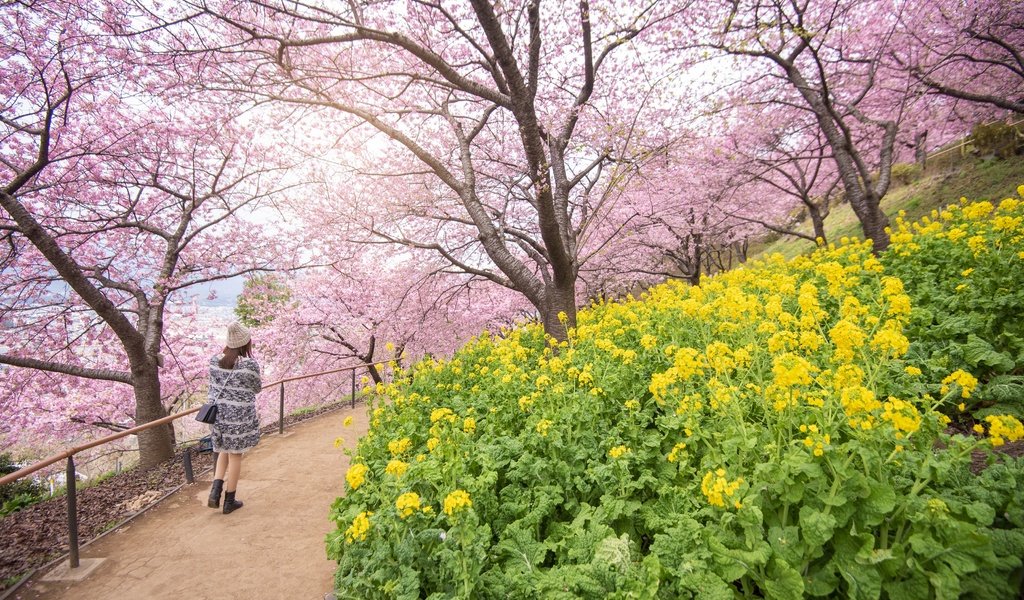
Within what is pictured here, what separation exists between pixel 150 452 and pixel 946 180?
2799cm

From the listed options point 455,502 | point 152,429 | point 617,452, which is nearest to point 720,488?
point 617,452

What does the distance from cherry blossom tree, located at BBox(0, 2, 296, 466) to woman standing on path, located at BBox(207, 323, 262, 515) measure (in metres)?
3.58

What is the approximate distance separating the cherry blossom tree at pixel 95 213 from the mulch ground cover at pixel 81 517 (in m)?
1.24

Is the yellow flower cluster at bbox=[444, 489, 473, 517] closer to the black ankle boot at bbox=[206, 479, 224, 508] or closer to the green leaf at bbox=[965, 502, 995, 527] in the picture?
the green leaf at bbox=[965, 502, 995, 527]

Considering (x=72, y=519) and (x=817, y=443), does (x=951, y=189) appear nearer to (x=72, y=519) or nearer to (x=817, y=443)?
(x=817, y=443)

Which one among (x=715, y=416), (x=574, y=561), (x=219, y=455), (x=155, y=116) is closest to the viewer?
(x=574, y=561)

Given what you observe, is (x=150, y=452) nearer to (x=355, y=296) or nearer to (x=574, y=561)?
(x=355, y=296)

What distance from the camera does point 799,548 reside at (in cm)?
187

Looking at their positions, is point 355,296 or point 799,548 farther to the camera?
point 355,296

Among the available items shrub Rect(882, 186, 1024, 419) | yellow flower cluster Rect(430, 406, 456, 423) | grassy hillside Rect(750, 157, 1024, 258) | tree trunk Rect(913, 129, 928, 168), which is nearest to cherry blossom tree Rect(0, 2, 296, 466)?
yellow flower cluster Rect(430, 406, 456, 423)

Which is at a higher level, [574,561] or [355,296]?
[355,296]

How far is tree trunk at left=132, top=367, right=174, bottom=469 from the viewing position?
27.7ft

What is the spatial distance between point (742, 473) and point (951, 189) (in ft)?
69.9

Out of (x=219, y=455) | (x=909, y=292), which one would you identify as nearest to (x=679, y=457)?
(x=909, y=292)
